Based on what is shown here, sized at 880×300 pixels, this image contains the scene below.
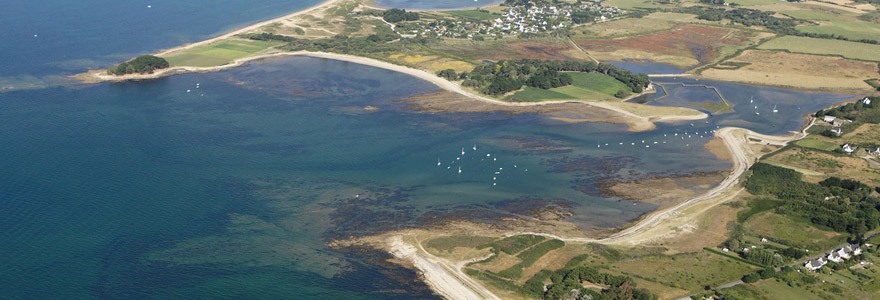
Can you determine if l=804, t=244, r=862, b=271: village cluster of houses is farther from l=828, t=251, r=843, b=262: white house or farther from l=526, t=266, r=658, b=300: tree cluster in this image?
l=526, t=266, r=658, b=300: tree cluster

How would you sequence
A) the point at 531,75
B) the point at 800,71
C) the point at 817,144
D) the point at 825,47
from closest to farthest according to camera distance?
the point at 817,144 < the point at 531,75 < the point at 800,71 < the point at 825,47

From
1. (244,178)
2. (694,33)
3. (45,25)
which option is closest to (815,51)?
(694,33)

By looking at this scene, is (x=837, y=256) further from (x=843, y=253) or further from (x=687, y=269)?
(x=687, y=269)

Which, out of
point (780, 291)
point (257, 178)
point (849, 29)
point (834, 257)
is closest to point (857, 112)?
point (834, 257)

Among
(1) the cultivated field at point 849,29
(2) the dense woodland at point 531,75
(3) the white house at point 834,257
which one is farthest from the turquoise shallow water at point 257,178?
A: (1) the cultivated field at point 849,29

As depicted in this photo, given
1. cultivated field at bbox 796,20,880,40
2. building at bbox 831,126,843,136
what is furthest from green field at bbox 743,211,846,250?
cultivated field at bbox 796,20,880,40

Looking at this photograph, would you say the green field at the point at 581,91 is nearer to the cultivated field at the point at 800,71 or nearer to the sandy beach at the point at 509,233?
the sandy beach at the point at 509,233
